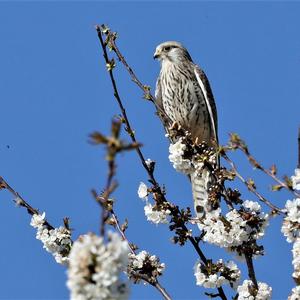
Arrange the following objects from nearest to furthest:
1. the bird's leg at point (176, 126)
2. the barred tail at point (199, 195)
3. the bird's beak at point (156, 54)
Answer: the bird's leg at point (176, 126)
the barred tail at point (199, 195)
the bird's beak at point (156, 54)

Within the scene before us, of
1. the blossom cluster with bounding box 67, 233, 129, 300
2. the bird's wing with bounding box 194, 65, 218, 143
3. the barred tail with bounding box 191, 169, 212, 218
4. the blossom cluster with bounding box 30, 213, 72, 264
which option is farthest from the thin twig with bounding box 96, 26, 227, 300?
the bird's wing with bounding box 194, 65, 218, 143

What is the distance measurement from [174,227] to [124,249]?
2.59 metres

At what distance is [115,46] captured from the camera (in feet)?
17.1

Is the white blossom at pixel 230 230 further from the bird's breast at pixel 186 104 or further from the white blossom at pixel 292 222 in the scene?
the bird's breast at pixel 186 104

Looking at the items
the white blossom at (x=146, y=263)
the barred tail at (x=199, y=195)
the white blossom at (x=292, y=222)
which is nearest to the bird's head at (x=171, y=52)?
the barred tail at (x=199, y=195)

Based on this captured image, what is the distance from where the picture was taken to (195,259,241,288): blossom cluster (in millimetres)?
4734

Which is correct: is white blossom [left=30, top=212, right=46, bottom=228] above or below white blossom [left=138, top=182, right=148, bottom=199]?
below

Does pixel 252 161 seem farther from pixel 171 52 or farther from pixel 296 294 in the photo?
pixel 171 52

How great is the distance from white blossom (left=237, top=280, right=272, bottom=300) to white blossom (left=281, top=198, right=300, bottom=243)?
0.61 meters

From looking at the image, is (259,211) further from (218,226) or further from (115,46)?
(115,46)

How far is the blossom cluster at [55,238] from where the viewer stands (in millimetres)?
4680

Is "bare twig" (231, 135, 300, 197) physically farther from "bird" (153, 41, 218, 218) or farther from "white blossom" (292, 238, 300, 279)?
"bird" (153, 41, 218, 218)

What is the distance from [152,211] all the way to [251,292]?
90 cm

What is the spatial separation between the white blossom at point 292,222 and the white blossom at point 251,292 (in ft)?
2.01
